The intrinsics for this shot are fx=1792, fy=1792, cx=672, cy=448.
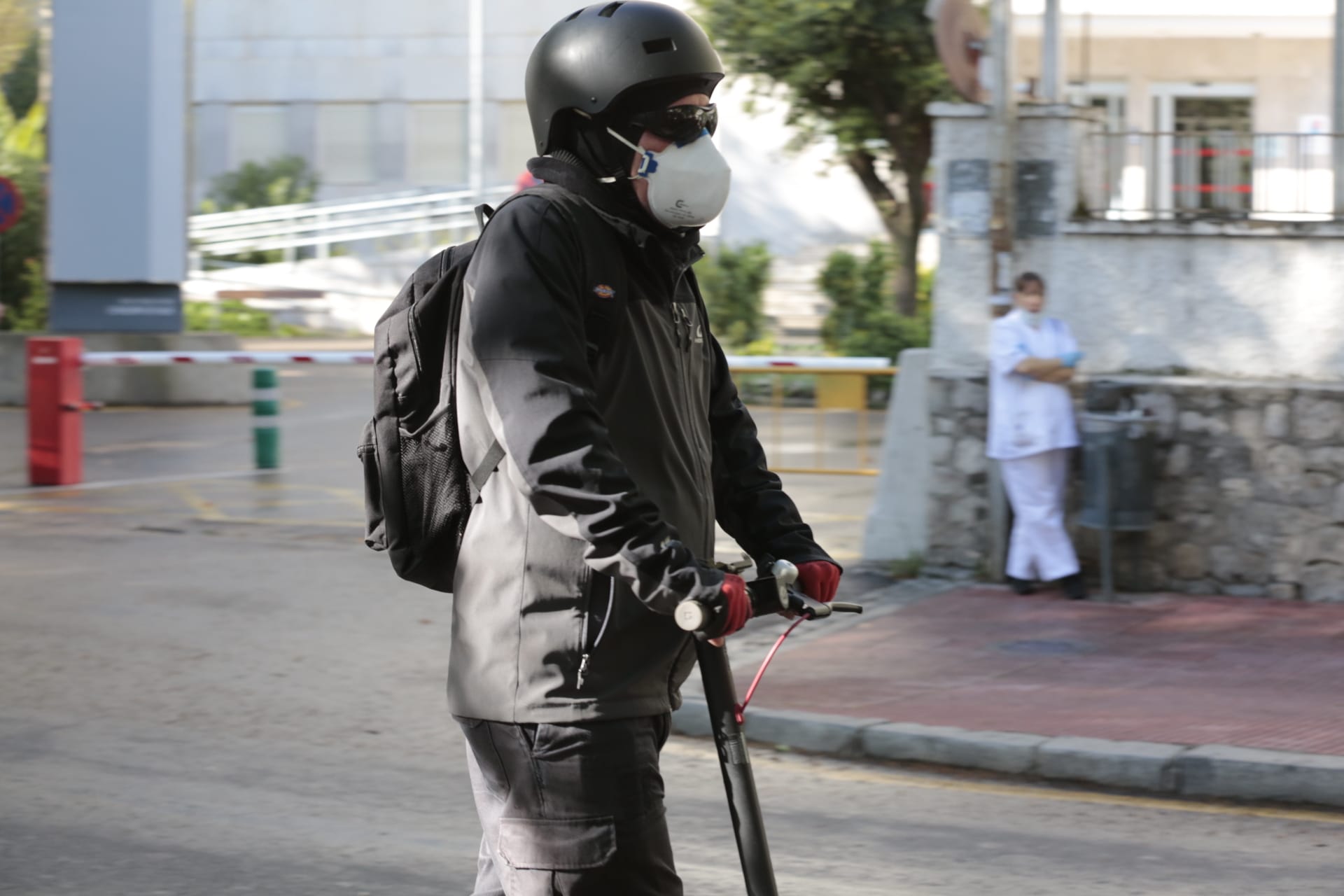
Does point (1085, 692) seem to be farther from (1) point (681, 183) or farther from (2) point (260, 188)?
(2) point (260, 188)

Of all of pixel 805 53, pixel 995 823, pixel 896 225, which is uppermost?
pixel 805 53

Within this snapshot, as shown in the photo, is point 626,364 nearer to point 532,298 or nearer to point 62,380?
point 532,298

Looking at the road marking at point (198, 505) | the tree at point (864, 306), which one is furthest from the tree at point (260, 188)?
the road marking at point (198, 505)

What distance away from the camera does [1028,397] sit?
9023mm

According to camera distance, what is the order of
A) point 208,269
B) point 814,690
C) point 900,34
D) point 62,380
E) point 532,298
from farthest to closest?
1. point 208,269
2. point 900,34
3. point 62,380
4. point 814,690
5. point 532,298

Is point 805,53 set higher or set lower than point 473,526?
higher

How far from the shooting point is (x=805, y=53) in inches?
784

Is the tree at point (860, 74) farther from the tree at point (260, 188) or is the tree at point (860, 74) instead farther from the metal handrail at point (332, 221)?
the tree at point (260, 188)

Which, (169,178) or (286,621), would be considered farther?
(169,178)

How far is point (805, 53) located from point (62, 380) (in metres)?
10.0

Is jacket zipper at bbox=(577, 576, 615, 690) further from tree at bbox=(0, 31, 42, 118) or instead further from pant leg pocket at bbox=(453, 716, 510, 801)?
tree at bbox=(0, 31, 42, 118)

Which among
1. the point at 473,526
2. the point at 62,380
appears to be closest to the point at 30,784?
the point at 473,526

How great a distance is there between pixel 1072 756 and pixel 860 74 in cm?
1559

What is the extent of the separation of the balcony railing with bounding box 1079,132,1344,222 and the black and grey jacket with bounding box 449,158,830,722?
6.85m
